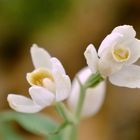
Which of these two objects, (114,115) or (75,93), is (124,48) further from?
(114,115)

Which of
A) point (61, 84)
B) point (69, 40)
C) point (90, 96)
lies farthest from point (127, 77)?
point (69, 40)

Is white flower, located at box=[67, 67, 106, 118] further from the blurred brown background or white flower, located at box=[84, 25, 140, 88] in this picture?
the blurred brown background

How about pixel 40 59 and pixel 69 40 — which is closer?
pixel 40 59

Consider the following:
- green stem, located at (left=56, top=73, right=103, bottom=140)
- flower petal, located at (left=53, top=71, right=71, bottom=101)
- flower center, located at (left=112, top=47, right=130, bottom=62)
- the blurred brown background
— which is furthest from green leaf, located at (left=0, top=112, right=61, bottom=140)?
the blurred brown background

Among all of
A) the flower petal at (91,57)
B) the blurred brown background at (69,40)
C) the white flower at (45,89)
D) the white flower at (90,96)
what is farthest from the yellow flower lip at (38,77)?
the blurred brown background at (69,40)

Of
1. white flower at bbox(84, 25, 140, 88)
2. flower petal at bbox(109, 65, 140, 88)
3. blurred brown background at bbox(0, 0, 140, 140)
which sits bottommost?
flower petal at bbox(109, 65, 140, 88)

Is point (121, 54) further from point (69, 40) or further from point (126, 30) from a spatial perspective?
point (69, 40)
